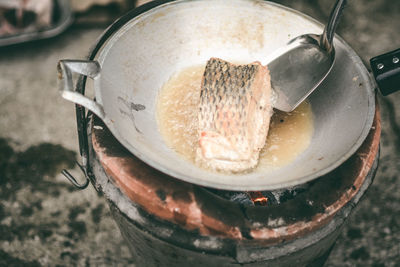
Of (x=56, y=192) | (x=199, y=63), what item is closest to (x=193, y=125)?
(x=199, y=63)

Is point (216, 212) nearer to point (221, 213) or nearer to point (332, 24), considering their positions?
point (221, 213)

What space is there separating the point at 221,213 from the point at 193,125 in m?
0.47

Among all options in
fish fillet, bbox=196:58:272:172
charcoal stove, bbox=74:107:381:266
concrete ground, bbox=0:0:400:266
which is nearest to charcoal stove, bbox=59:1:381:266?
charcoal stove, bbox=74:107:381:266

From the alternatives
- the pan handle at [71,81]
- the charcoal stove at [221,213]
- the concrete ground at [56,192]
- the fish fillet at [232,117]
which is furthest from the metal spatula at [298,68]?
the concrete ground at [56,192]

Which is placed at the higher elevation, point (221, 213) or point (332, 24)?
point (332, 24)

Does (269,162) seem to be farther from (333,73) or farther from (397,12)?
(397,12)

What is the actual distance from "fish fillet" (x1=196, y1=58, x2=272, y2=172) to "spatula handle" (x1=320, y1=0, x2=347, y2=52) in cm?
31

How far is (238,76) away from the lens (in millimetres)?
1505

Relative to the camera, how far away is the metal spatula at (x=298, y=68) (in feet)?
5.26

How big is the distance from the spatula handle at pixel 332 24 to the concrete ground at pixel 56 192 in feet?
4.66

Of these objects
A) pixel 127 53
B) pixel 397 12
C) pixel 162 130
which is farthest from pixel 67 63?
pixel 397 12

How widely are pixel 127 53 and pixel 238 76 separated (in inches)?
19.4

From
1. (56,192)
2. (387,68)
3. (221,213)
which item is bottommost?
(56,192)

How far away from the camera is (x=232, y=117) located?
56.1 inches
